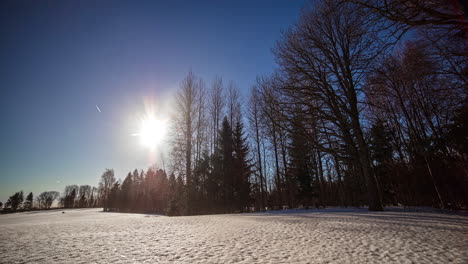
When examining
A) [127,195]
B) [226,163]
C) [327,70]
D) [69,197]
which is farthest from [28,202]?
[327,70]

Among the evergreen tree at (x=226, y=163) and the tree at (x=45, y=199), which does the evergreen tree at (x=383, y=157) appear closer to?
the evergreen tree at (x=226, y=163)

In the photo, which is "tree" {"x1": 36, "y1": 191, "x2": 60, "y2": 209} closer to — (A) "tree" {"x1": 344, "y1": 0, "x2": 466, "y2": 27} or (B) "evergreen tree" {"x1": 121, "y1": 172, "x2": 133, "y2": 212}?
(B) "evergreen tree" {"x1": 121, "y1": 172, "x2": 133, "y2": 212}

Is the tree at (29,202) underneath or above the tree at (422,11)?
underneath

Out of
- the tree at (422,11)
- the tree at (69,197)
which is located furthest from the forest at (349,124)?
the tree at (69,197)

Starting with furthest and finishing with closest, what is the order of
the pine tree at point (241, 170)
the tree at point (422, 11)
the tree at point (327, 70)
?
the pine tree at point (241, 170) < the tree at point (327, 70) < the tree at point (422, 11)

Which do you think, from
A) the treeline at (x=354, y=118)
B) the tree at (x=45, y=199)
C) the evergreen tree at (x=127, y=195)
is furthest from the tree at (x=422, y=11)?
the tree at (x=45, y=199)

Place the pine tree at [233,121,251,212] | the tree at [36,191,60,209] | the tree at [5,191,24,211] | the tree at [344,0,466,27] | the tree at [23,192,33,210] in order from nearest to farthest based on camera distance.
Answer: the tree at [344,0,466,27], the pine tree at [233,121,251,212], the tree at [5,191,24,211], the tree at [23,192,33,210], the tree at [36,191,60,209]

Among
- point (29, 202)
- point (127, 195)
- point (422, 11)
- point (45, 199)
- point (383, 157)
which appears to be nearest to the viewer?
point (422, 11)

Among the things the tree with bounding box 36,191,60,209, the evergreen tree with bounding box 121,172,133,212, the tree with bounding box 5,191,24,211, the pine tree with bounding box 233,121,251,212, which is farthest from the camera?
the tree with bounding box 36,191,60,209

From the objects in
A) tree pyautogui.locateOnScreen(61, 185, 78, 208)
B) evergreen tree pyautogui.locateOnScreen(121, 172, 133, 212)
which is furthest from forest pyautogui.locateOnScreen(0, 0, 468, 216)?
tree pyautogui.locateOnScreen(61, 185, 78, 208)

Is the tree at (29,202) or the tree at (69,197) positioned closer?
the tree at (29,202)

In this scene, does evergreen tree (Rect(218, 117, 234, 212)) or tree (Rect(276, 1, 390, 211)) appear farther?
evergreen tree (Rect(218, 117, 234, 212))

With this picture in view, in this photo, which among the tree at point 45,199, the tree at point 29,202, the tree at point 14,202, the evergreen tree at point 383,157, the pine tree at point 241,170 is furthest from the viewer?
the tree at point 45,199

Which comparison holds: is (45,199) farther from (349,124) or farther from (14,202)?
(349,124)
